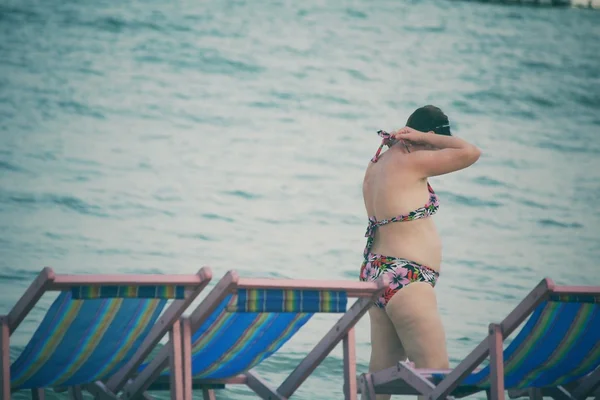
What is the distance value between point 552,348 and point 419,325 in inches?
19.8

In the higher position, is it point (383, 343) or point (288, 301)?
point (288, 301)

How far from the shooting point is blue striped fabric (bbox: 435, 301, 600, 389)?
3535mm

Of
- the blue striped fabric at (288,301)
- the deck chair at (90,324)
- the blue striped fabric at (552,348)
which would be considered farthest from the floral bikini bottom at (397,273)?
the deck chair at (90,324)

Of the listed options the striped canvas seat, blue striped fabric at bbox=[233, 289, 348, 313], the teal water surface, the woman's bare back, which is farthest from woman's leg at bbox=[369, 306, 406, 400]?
the teal water surface

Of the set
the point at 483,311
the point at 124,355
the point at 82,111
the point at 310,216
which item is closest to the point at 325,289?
the point at 124,355

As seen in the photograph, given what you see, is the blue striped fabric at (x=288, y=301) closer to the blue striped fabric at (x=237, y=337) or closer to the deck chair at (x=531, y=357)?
the blue striped fabric at (x=237, y=337)

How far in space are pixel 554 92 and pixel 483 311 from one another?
17.6 ft

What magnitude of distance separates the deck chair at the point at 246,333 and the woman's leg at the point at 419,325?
501 mm

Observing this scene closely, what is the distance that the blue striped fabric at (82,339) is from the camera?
10.4 feet

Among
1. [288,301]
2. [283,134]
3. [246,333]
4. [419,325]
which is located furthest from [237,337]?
[283,134]

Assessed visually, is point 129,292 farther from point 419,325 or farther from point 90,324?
point 419,325

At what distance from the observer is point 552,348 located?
366 centimetres

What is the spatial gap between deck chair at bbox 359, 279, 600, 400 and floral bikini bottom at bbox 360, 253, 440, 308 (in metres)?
0.34

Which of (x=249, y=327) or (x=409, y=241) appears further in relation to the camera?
(x=409, y=241)
